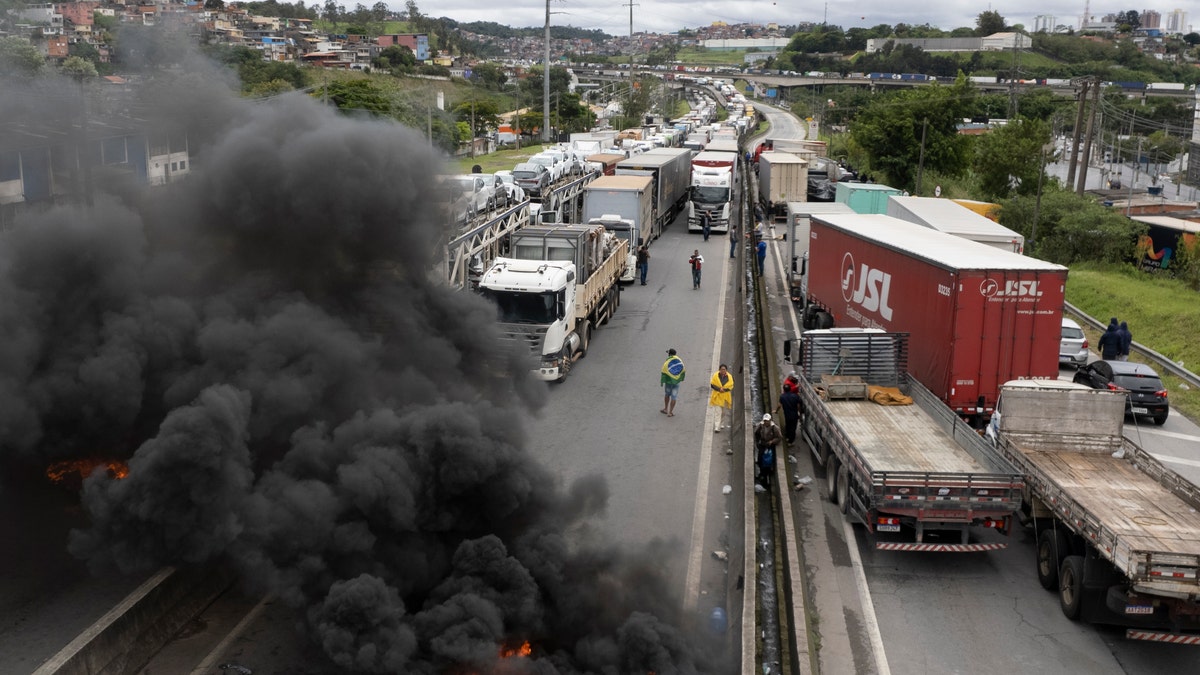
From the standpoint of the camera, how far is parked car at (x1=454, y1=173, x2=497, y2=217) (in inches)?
832

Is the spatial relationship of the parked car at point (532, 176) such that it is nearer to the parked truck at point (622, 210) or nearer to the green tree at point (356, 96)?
the parked truck at point (622, 210)

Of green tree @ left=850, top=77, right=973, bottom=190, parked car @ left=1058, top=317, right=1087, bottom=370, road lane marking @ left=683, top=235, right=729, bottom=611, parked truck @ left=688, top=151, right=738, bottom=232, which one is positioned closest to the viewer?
road lane marking @ left=683, top=235, right=729, bottom=611

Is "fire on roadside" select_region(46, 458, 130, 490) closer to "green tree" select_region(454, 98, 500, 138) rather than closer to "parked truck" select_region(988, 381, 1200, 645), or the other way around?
"parked truck" select_region(988, 381, 1200, 645)

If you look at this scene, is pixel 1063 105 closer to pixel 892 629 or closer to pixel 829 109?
pixel 829 109

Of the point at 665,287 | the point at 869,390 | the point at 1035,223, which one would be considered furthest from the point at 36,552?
the point at 1035,223

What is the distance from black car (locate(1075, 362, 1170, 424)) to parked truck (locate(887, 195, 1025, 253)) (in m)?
3.80

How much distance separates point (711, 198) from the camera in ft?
133

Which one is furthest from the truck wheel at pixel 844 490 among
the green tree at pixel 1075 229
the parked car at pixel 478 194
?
the green tree at pixel 1075 229

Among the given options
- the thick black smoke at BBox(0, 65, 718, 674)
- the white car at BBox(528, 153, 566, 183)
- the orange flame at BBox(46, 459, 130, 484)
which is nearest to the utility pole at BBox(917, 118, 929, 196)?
the white car at BBox(528, 153, 566, 183)

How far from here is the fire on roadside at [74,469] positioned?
10992mm

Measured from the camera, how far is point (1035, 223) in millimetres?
34562

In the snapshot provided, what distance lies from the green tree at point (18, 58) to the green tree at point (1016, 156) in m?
39.1

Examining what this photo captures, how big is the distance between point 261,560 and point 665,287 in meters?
22.2

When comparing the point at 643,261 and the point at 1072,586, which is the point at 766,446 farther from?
the point at 643,261
